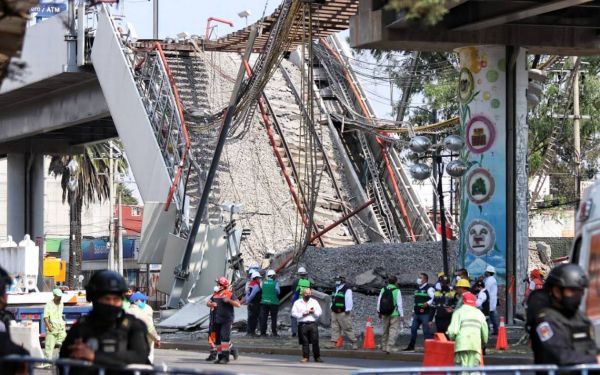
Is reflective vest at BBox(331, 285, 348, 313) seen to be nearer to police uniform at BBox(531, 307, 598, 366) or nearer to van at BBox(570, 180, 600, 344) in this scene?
van at BBox(570, 180, 600, 344)

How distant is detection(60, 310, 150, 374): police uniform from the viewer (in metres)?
9.17

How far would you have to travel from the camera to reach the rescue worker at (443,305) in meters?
26.1

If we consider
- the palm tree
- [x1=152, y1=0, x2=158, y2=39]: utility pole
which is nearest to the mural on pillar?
[x1=152, y1=0, x2=158, y2=39]: utility pole

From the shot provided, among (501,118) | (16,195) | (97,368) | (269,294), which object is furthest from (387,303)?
(16,195)

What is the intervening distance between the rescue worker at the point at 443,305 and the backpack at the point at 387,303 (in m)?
0.91

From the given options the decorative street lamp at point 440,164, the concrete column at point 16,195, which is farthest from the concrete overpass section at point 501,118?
the concrete column at point 16,195

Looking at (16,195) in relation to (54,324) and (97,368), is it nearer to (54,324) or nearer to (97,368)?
(54,324)

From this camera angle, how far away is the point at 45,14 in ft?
176

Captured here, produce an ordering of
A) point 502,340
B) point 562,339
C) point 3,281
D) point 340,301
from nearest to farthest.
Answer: point 562,339, point 3,281, point 502,340, point 340,301

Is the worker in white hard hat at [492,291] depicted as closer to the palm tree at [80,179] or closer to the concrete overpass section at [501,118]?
the concrete overpass section at [501,118]

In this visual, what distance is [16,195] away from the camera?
5853 cm

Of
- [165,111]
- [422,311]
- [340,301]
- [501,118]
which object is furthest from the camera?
[165,111]

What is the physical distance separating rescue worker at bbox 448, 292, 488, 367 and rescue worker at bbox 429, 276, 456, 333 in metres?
9.30

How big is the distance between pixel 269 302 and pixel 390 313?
670cm
